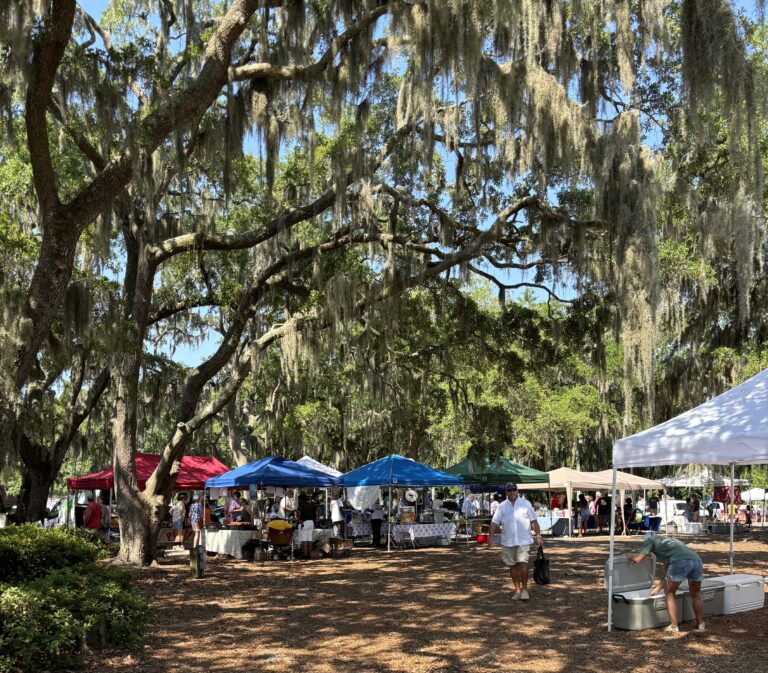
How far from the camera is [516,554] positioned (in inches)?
355

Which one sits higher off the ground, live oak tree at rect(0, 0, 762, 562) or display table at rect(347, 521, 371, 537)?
live oak tree at rect(0, 0, 762, 562)

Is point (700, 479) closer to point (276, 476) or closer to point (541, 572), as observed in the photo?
point (276, 476)

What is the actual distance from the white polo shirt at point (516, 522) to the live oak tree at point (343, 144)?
11.7 ft

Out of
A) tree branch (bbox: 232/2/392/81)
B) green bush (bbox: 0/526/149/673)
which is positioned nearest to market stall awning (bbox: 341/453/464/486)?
green bush (bbox: 0/526/149/673)

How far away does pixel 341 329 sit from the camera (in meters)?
12.8

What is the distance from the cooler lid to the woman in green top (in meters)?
0.48

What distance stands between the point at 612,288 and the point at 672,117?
2.87 meters

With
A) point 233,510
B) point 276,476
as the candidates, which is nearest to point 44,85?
point 276,476

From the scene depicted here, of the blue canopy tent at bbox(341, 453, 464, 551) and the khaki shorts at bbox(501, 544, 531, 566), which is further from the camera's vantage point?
the blue canopy tent at bbox(341, 453, 464, 551)

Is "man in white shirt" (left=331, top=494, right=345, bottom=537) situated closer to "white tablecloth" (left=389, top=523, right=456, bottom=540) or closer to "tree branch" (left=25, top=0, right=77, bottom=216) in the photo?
"white tablecloth" (left=389, top=523, right=456, bottom=540)

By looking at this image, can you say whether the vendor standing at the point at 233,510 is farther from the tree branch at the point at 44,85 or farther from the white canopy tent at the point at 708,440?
the white canopy tent at the point at 708,440

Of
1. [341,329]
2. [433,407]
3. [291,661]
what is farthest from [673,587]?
[433,407]

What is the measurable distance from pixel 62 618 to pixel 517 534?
15.5 feet

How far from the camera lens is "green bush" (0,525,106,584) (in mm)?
7965
